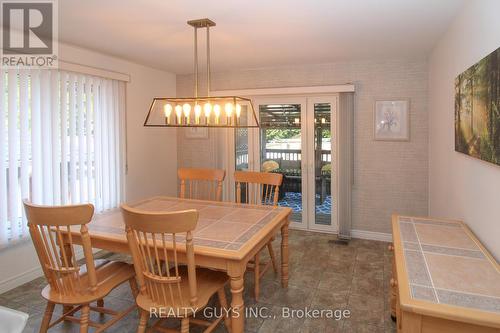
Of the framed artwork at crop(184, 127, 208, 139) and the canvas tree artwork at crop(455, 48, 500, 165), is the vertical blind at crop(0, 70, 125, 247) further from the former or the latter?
the canvas tree artwork at crop(455, 48, 500, 165)

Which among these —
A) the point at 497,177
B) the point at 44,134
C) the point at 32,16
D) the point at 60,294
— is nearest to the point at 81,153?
the point at 44,134

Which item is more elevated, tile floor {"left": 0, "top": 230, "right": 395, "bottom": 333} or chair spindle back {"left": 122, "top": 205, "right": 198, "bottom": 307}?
chair spindle back {"left": 122, "top": 205, "right": 198, "bottom": 307}

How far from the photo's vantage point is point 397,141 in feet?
14.1

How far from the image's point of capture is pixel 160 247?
207 centimetres

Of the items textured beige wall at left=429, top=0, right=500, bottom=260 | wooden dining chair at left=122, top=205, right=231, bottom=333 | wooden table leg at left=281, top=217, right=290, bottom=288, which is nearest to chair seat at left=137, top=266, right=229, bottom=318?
wooden dining chair at left=122, top=205, right=231, bottom=333

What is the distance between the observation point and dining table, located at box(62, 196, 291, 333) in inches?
78.0

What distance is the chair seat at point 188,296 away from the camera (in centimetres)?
189

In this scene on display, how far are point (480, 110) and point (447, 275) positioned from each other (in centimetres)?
104

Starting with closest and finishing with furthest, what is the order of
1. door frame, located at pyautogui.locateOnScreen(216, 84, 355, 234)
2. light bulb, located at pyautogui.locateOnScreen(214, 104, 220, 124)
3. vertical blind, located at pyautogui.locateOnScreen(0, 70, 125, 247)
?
light bulb, located at pyautogui.locateOnScreen(214, 104, 220, 124) < vertical blind, located at pyautogui.locateOnScreen(0, 70, 125, 247) < door frame, located at pyautogui.locateOnScreen(216, 84, 355, 234)

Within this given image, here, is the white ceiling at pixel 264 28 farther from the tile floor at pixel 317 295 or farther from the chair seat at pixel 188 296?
the tile floor at pixel 317 295

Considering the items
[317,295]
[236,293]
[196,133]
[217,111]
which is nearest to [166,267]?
[236,293]

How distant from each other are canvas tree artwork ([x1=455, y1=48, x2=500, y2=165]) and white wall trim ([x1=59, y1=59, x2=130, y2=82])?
11.8ft

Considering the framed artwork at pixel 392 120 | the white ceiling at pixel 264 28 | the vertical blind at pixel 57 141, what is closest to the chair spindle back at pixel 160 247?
the white ceiling at pixel 264 28

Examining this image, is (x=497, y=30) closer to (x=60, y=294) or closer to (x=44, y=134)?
(x=60, y=294)
